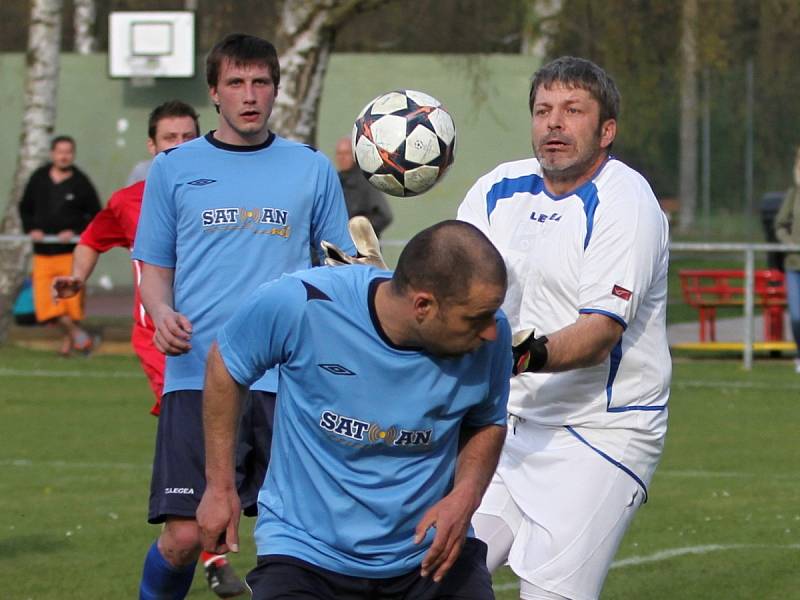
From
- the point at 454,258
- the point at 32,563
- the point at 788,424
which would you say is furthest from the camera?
the point at 788,424

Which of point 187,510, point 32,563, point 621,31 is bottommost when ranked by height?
point 32,563

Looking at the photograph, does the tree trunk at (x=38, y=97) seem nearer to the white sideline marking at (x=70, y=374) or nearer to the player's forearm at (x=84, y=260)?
the white sideline marking at (x=70, y=374)

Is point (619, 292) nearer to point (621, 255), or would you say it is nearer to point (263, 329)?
point (621, 255)

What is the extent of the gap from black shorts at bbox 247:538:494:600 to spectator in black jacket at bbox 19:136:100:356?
39.1 ft

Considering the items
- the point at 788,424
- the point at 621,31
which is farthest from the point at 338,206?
the point at 621,31

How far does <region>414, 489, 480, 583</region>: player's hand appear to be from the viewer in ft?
13.6

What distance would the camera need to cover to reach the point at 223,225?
600 centimetres

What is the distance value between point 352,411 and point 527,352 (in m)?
0.61

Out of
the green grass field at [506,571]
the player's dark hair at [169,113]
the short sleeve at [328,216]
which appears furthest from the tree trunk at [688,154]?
the short sleeve at [328,216]

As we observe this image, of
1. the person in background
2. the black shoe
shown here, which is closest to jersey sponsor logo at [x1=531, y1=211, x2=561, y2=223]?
the black shoe

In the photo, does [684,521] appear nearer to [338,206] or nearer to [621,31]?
[338,206]

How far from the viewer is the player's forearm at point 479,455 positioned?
4285 mm

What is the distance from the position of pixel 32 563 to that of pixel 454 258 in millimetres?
4366

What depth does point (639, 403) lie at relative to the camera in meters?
5.14
